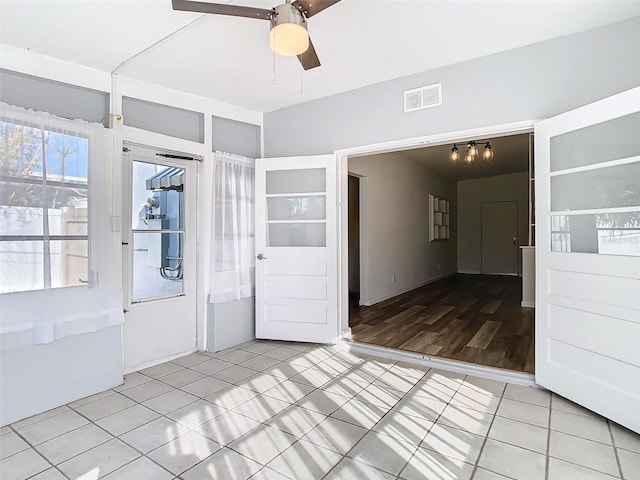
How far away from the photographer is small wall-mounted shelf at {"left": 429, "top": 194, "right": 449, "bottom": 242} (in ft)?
26.7

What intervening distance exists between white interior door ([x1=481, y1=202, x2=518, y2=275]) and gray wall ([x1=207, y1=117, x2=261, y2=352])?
747 cm

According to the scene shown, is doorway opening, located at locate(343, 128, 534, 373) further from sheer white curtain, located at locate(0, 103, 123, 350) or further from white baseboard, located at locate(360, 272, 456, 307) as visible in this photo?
sheer white curtain, located at locate(0, 103, 123, 350)

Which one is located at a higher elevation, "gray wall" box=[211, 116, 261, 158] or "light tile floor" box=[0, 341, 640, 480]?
"gray wall" box=[211, 116, 261, 158]

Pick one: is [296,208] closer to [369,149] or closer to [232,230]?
[232,230]

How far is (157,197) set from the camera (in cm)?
348

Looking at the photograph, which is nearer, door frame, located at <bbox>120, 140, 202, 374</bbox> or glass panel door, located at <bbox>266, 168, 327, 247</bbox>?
door frame, located at <bbox>120, 140, 202, 374</bbox>

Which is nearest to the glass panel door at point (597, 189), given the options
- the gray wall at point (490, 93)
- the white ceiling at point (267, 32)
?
the gray wall at point (490, 93)

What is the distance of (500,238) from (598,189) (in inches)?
297

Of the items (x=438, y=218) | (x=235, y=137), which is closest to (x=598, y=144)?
(x=235, y=137)

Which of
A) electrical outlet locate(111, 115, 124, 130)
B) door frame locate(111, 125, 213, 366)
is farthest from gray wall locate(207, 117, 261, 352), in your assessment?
electrical outlet locate(111, 115, 124, 130)

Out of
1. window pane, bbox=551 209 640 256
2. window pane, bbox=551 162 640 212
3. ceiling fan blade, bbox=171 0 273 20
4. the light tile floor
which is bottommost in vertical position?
the light tile floor

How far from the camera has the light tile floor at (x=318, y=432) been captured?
183 cm

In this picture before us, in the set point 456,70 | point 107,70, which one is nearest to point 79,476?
point 107,70

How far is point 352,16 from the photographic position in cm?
231
